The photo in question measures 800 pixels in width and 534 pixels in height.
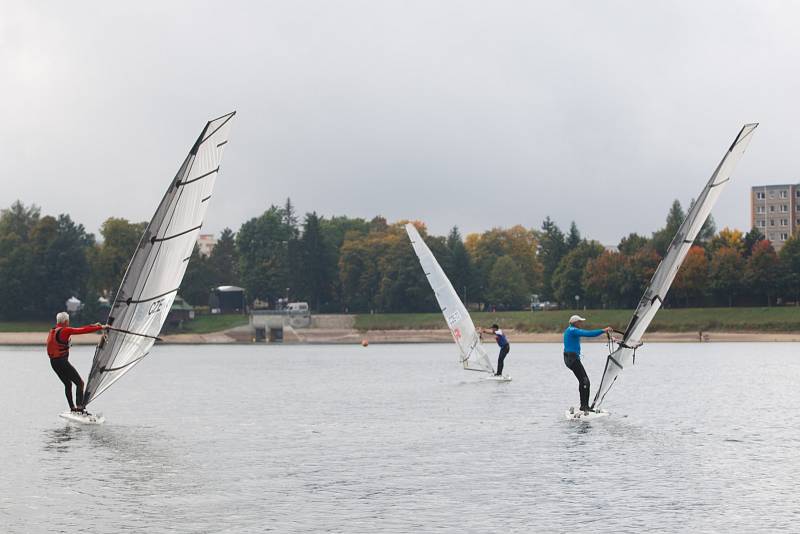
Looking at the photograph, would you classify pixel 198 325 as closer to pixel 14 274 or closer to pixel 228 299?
pixel 14 274

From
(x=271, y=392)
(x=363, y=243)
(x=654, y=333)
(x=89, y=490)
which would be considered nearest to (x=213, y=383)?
(x=271, y=392)

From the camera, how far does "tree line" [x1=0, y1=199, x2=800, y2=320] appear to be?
12938 cm

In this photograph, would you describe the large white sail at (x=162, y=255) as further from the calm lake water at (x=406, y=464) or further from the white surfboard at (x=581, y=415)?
the white surfboard at (x=581, y=415)

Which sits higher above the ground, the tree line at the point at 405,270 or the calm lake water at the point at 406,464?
the tree line at the point at 405,270

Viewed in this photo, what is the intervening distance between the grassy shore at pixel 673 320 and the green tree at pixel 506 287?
61.5ft

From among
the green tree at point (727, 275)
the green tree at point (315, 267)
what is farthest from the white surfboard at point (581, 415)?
the green tree at point (315, 267)

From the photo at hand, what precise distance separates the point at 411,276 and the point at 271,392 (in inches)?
4297

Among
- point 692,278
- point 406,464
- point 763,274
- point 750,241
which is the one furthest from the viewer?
point 750,241

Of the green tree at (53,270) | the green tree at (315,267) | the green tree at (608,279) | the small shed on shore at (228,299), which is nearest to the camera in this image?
the green tree at (608,279)

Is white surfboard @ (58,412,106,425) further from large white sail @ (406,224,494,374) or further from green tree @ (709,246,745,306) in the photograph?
green tree @ (709,246,745,306)

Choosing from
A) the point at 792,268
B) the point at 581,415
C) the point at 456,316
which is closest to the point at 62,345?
the point at 581,415

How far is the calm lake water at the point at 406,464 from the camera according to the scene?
572 inches

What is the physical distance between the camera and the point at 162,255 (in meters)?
24.6

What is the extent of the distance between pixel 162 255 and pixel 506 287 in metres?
139
